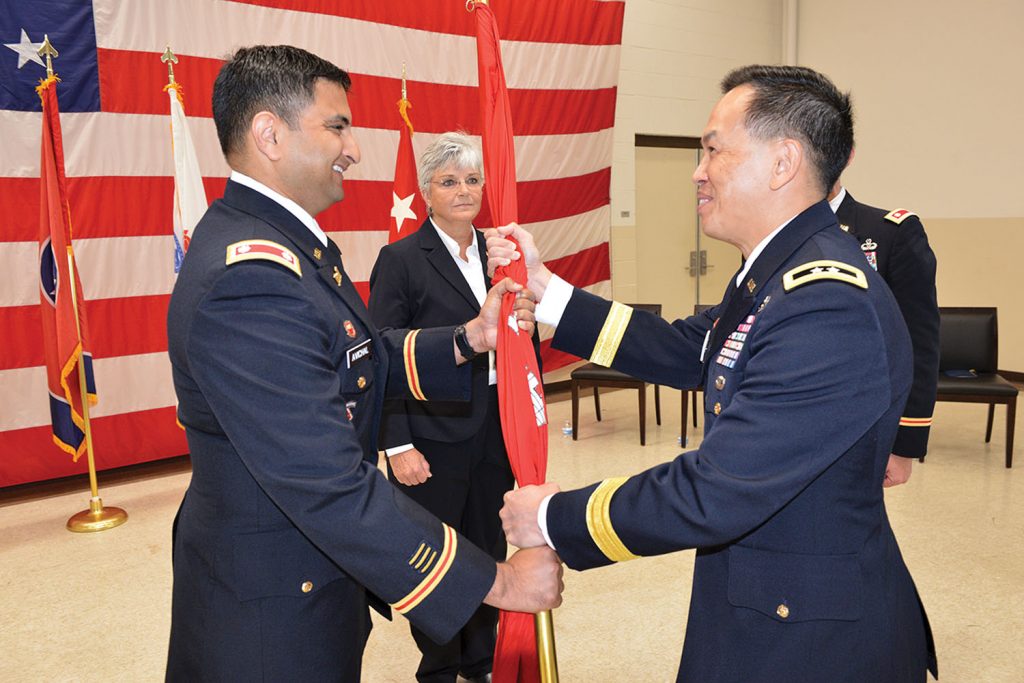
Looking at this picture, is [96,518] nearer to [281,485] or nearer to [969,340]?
[281,485]

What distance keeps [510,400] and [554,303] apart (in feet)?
1.17

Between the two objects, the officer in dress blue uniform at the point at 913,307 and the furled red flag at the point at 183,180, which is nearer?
the officer in dress blue uniform at the point at 913,307

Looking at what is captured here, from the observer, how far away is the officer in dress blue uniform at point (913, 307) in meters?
2.47

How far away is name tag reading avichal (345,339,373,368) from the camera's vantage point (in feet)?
4.51

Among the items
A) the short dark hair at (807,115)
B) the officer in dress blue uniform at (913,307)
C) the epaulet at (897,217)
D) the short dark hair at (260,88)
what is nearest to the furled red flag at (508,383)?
the short dark hair at (260,88)

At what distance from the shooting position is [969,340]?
16.5ft

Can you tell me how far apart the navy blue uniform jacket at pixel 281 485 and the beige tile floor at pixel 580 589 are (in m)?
1.44

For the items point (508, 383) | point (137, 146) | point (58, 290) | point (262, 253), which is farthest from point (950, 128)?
point (262, 253)

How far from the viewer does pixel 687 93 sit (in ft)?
25.0

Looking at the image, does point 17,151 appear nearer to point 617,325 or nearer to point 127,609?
point 127,609

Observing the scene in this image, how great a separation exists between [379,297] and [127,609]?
5.59ft

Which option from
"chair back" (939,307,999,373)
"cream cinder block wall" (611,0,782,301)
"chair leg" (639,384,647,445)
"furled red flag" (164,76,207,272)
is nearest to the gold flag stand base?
"furled red flag" (164,76,207,272)

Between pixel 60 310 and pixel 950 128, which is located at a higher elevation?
pixel 950 128

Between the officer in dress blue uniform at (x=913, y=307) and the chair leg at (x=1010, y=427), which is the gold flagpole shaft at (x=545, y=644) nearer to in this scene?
the officer in dress blue uniform at (x=913, y=307)
